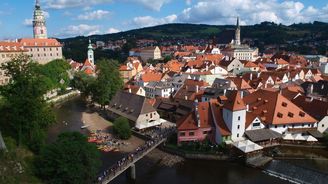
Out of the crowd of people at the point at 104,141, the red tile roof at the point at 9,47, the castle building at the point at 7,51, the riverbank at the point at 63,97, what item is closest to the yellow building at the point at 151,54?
the riverbank at the point at 63,97

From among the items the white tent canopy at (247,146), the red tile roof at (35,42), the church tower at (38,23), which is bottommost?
the white tent canopy at (247,146)

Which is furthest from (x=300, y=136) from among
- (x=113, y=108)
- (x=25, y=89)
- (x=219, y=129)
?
(x=25, y=89)

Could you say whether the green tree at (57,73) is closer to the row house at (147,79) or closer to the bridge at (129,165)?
the row house at (147,79)

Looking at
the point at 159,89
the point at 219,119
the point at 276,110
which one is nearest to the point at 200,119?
the point at 219,119

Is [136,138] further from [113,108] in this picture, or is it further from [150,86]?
[150,86]

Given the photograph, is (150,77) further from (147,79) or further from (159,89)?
(159,89)

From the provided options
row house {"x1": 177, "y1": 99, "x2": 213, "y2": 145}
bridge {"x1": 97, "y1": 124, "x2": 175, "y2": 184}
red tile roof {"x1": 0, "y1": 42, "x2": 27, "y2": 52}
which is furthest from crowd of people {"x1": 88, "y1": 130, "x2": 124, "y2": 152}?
red tile roof {"x1": 0, "y1": 42, "x2": 27, "y2": 52}
